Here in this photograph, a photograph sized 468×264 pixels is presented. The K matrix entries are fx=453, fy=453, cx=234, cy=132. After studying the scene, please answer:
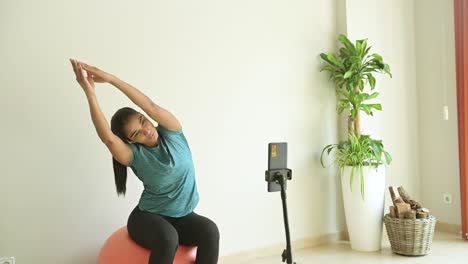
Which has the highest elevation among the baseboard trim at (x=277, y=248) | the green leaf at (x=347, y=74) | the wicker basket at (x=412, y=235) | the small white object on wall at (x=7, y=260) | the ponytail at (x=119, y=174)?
the green leaf at (x=347, y=74)

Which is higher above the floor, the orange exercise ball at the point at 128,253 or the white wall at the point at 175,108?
the white wall at the point at 175,108

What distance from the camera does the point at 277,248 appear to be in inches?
137

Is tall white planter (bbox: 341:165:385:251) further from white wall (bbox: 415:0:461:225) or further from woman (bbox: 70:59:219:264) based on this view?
woman (bbox: 70:59:219:264)

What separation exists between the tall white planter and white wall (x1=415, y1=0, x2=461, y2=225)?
3.37 feet

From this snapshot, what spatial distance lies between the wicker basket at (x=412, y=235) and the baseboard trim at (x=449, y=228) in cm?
88

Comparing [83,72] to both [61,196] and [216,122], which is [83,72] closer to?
[61,196]

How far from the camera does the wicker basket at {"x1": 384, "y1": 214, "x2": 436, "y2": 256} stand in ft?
10.7

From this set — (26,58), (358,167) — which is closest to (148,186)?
(26,58)

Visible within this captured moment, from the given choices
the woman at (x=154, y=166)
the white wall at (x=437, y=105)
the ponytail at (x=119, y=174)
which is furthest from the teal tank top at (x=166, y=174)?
the white wall at (x=437, y=105)

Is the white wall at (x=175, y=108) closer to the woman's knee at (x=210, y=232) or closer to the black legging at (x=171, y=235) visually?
the black legging at (x=171, y=235)

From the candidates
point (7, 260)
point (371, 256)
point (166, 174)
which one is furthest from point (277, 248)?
point (7, 260)

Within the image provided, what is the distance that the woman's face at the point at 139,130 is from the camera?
7.17 feet

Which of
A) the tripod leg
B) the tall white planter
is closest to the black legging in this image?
the tripod leg

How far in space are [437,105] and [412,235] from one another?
1508 millimetres
